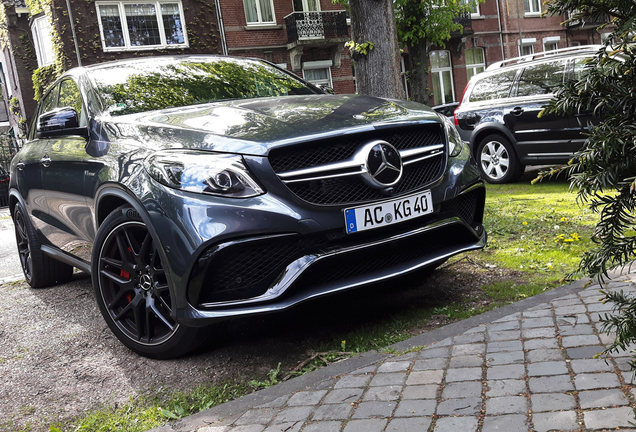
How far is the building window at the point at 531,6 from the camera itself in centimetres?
3241

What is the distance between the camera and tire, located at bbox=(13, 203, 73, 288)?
5.24 m

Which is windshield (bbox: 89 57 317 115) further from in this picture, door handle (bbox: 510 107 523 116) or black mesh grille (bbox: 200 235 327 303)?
door handle (bbox: 510 107 523 116)

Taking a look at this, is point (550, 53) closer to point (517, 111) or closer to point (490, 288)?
point (517, 111)

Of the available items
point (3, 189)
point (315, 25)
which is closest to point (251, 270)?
point (3, 189)

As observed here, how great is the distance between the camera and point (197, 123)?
328 cm

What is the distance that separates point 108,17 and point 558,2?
24302 millimetres

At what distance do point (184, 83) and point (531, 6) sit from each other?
32.5 metres

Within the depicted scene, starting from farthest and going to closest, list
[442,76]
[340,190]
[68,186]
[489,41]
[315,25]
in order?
[489,41] → [442,76] → [315,25] → [68,186] → [340,190]

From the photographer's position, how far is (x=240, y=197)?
289 centimetres

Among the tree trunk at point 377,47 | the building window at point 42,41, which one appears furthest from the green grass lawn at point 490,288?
the building window at point 42,41

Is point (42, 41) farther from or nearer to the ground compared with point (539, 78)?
farther from the ground

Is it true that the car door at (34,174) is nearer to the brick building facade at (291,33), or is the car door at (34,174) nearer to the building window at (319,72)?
the brick building facade at (291,33)

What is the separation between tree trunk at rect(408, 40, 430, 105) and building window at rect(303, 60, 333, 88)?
281 inches

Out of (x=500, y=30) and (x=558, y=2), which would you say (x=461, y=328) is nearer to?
(x=558, y=2)
